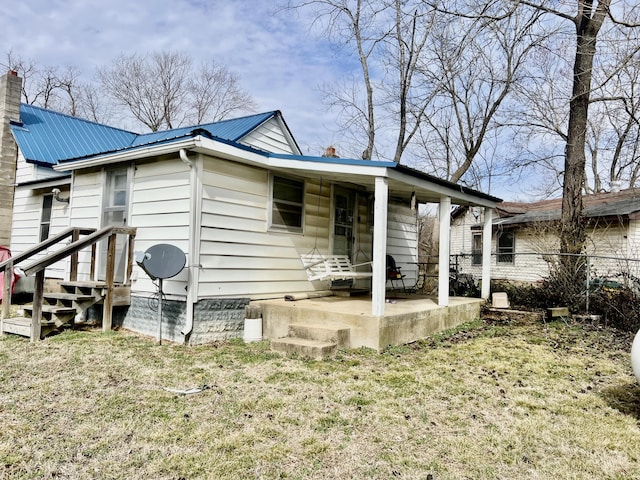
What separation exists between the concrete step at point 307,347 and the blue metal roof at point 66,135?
19.2 ft

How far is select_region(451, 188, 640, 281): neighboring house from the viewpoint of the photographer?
1373 cm

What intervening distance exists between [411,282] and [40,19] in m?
17.1

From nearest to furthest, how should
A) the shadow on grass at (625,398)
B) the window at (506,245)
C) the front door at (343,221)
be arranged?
the shadow on grass at (625,398) < the front door at (343,221) < the window at (506,245)

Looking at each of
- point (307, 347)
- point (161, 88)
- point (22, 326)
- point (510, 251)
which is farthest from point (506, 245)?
point (161, 88)

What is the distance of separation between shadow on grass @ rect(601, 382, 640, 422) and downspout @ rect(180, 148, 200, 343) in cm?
469

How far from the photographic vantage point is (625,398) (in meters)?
3.92

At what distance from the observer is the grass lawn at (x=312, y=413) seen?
263cm

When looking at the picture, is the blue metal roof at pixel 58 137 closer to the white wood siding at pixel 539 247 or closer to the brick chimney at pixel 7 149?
the brick chimney at pixel 7 149

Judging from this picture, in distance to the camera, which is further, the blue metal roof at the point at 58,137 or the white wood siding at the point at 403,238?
the blue metal roof at the point at 58,137

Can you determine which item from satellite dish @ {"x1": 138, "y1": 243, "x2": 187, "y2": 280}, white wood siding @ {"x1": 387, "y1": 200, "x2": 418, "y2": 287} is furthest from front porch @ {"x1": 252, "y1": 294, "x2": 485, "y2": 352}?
white wood siding @ {"x1": 387, "y1": 200, "x2": 418, "y2": 287}

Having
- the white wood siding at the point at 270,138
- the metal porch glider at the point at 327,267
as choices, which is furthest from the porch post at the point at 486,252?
the white wood siding at the point at 270,138

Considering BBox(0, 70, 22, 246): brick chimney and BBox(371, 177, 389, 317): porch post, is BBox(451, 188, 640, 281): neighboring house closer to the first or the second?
BBox(371, 177, 389, 317): porch post

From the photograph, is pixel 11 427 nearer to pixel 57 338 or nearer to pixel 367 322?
pixel 57 338

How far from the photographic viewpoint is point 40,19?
16438 mm
